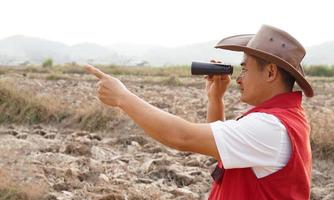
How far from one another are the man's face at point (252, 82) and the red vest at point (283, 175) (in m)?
0.09

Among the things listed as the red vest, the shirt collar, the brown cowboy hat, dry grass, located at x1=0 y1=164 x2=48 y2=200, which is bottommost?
dry grass, located at x1=0 y1=164 x2=48 y2=200

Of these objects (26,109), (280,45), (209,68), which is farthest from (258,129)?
(26,109)

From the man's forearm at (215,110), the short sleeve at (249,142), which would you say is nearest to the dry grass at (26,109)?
the man's forearm at (215,110)

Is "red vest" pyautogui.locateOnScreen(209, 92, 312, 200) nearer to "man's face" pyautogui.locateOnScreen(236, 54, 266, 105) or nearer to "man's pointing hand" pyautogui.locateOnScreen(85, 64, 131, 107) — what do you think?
"man's face" pyautogui.locateOnScreen(236, 54, 266, 105)

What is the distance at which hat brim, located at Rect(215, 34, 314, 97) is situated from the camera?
2.52 metres

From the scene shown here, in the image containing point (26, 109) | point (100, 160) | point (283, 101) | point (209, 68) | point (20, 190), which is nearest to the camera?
point (283, 101)

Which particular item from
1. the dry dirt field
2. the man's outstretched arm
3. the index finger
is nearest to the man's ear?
the man's outstretched arm

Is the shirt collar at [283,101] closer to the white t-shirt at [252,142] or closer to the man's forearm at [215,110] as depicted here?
the white t-shirt at [252,142]

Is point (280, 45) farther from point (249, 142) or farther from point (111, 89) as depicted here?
point (111, 89)

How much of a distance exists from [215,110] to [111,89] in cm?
86

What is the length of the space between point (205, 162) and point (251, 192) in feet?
15.6

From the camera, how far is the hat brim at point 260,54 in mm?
2520

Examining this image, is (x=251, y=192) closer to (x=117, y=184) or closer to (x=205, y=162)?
(x=117, y=184)

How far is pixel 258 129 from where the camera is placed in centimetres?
236
